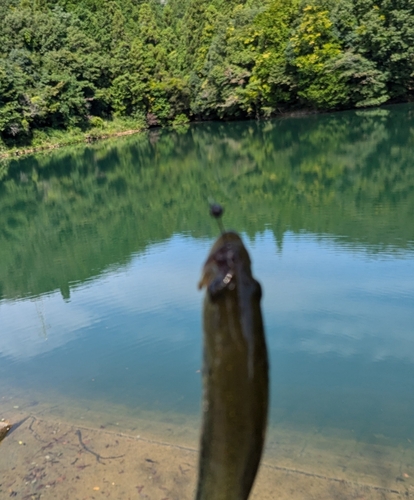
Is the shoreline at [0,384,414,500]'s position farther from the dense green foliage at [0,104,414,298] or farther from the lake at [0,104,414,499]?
the dense green foliage at [0,104,414,298]

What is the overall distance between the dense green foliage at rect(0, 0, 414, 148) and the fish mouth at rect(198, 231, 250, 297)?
109 feet

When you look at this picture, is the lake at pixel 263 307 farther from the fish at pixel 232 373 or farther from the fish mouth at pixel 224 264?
the fish mouth at pixel 224 264

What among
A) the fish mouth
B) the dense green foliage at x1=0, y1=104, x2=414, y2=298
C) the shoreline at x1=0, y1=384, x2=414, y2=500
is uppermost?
the fish mouth

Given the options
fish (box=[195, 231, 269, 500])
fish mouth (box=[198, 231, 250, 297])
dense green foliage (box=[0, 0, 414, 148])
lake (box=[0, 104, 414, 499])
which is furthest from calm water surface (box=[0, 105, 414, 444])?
dense green foliage (box=[0, 0, 414, 148])

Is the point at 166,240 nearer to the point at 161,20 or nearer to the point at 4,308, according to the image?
the point at 4,308

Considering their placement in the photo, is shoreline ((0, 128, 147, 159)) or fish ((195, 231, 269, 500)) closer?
fish ((195, 231, 269, 500))

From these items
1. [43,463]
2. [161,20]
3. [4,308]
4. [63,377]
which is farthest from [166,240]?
[161,20]

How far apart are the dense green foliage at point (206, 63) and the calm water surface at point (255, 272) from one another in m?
14.3

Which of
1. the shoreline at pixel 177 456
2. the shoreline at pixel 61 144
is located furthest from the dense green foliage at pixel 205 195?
the shoreline at pixel 61 144

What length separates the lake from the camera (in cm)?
464

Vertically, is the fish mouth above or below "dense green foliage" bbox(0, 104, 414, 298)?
above

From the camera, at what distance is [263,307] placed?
285 inches

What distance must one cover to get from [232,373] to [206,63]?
39.9 m

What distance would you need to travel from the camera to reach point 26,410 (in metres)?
5.42
